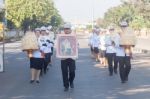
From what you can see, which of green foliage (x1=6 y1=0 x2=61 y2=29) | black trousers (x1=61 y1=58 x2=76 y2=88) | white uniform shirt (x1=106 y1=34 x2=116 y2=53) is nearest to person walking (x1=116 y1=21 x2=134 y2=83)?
white uniform shirt (x1=106 y1=34 x2=116 y2=53)

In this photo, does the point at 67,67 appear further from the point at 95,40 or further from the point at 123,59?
the point at 95,40

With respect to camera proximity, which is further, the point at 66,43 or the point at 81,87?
the point at 81,87

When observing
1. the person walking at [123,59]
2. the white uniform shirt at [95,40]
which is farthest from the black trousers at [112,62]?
the white uniform shirt at [95,40]

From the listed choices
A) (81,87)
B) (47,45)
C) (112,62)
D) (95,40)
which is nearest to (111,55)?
(112,62)

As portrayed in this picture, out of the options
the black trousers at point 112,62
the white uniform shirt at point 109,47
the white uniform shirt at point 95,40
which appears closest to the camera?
the black trousers at point 112,62

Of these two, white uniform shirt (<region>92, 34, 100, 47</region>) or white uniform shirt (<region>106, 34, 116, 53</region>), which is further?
white uniform shirt (<region>92, 34, 100, 47</region>)

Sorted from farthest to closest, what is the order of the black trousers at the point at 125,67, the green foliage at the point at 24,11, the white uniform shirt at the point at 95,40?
the green foliage at the point at 24,11 < the white uniform shirt at the point at 95,40 < the black trousers at the point at 125,67

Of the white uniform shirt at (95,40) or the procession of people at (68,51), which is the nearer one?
the procession of people at (68,51)

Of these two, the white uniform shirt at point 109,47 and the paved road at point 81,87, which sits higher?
the white uniform shirt at point 109,47

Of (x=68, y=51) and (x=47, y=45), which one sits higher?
(x=47, y=45)

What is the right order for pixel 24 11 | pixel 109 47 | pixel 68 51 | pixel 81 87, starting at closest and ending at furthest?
1. pixel 68 51
2. pixel 81 87
3. pixel 109 47
4. pixel 24 11

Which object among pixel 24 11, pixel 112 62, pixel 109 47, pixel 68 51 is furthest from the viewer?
pixel 24 11

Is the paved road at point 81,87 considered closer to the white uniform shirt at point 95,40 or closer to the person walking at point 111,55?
the person walking at point 111,55

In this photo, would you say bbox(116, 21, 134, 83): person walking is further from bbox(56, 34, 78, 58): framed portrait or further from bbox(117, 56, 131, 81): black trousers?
bbox(56, 34, 78, 58): framed portrait
